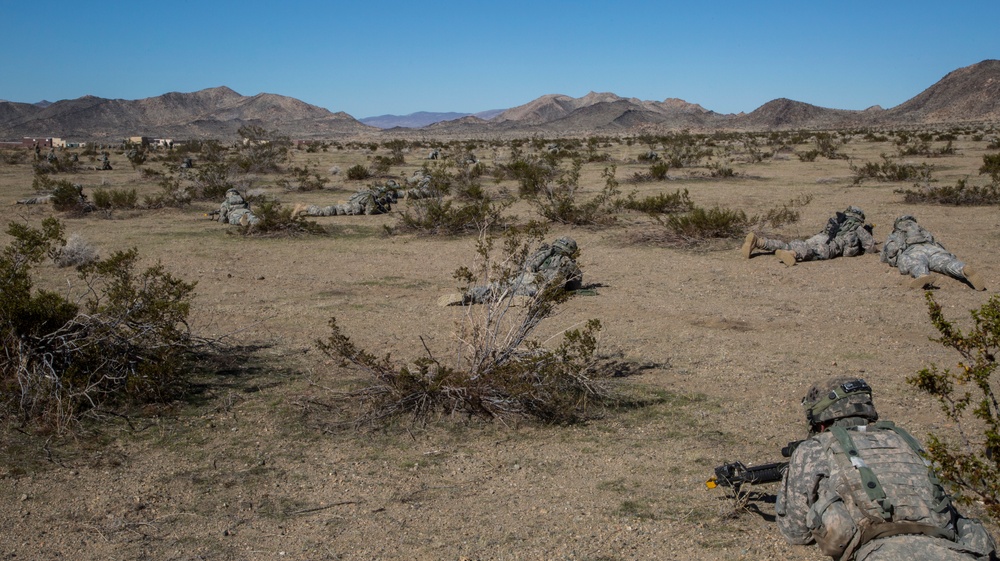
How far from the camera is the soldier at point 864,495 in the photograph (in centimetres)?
332

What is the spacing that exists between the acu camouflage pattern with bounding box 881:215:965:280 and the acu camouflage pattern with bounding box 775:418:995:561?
7.39 m

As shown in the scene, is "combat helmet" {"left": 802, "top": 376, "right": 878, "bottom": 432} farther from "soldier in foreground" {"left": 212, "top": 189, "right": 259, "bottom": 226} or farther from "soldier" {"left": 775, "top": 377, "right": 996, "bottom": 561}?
"soldier in foreground" {"left": 212, "top": 189, "right": 259, "bottom": 226}

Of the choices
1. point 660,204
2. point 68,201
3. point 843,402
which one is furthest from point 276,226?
point 843,402

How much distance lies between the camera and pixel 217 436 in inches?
229

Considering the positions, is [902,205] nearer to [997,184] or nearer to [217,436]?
[997,184]

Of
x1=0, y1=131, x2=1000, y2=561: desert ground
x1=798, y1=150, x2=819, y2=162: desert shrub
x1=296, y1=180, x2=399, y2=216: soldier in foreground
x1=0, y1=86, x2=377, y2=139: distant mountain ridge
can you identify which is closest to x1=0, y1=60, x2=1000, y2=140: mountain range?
x1=0, y1=86, x2=377, y2=139: distant mountain ridge

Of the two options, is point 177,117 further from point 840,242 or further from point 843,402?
point 843,402

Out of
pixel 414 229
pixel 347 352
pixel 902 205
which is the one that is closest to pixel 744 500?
pixel 347 352

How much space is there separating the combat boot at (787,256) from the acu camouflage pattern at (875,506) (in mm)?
8247

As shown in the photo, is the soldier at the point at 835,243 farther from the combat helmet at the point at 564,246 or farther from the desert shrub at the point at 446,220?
the desert shrub at the point at 446,220

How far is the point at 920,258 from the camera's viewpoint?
33.8 ft

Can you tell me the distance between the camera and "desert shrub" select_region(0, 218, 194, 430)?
5.80m

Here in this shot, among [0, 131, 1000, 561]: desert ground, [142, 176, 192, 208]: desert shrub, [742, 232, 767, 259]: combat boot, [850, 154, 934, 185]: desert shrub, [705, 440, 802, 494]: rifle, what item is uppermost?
[850, 154, 934, 185]: desert shrub

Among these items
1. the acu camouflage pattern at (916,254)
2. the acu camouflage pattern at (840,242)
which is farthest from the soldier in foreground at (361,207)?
the acu camouflage pattern at (916,254)
